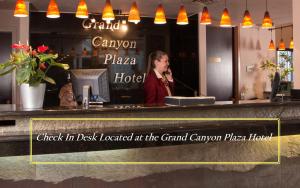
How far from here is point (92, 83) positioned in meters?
3.21

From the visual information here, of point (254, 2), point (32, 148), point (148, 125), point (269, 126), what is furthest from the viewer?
point (254, 2)

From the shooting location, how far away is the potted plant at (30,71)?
8.87 feet

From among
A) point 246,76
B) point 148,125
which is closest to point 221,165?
point 148,125

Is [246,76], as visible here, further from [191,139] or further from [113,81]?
[191,139]

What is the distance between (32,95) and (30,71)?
18 centimetres

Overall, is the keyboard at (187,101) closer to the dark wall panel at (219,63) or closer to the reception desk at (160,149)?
the reception desk at (160,149)

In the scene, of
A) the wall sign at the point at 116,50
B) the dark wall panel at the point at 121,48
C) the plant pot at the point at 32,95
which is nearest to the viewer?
the plant pot at the point at 32,95

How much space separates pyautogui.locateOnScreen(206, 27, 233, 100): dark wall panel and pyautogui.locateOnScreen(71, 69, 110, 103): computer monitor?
519cm

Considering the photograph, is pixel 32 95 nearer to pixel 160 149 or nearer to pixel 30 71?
pixel 30 71

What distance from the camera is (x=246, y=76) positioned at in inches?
357

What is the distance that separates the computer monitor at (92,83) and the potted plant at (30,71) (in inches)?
16.7

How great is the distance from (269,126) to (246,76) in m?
5.90

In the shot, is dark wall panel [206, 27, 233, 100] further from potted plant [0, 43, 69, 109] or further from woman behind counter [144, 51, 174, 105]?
potted plant [0, 43, 69, 109]

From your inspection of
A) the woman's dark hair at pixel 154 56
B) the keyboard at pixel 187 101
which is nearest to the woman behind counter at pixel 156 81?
the woman's dark hair at pixel 154 56
